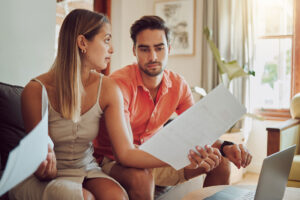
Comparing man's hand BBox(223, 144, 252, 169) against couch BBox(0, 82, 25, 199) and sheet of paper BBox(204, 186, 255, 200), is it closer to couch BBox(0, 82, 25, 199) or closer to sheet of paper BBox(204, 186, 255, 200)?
sheet of paper BBox(204, 186, 255, 200)

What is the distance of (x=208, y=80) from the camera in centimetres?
358

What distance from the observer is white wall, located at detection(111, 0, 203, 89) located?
12.2 feet

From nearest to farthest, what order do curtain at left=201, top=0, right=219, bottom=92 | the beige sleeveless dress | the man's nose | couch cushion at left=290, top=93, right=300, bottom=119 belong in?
the beige sleeveless dress → the man's nose → couch cushion at left=290, top=93, right=300, bottom=119 → curtain at left=201, top=0, right=219, bottom=92

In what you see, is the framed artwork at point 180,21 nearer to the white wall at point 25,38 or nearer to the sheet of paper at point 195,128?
the white wall at point 25,38

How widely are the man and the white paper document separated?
740 millimetres

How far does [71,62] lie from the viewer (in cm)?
128

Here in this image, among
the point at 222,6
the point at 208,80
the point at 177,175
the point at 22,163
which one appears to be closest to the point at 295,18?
the point at 222,6

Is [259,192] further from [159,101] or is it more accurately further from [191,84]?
[191,84]

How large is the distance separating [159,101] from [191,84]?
6.75 feet

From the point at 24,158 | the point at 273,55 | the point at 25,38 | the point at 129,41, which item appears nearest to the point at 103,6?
the point at 129,41

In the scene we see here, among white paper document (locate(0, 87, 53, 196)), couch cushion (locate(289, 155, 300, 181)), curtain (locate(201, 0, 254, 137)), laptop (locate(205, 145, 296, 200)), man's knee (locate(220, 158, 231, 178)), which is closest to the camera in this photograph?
white paper document (locate(0, 87, 53, 196))

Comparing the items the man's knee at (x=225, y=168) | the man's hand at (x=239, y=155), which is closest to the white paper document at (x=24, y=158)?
the man's hand at (x=239, y=155)

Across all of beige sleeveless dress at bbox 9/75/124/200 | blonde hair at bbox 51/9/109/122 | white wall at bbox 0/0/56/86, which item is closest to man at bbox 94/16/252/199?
beige sleeveless dress at bbox 9/75/124/200

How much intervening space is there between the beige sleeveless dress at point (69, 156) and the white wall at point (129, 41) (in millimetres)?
2499
